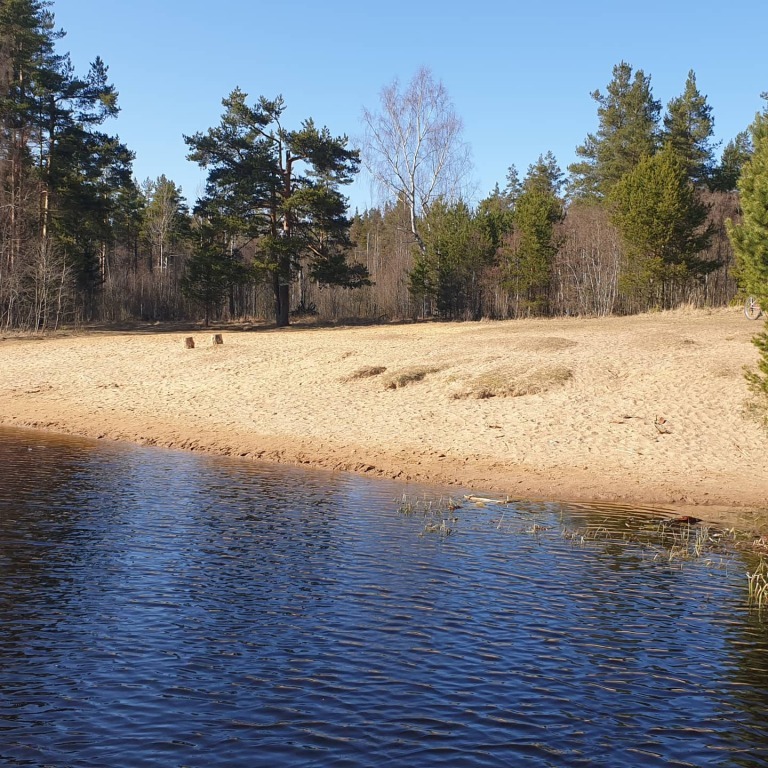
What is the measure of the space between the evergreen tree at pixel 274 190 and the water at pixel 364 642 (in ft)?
113

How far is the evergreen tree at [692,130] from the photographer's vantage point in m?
61.5

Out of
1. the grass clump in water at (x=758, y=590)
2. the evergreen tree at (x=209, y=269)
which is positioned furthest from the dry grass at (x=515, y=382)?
the evergreen tree at (x=209, y=269)

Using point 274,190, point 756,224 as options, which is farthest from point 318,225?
point 756,224

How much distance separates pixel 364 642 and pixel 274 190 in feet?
141

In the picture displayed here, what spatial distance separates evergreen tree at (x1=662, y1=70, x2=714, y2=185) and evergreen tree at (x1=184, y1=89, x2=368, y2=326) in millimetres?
27649

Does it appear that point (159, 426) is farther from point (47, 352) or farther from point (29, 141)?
point (29, 141)

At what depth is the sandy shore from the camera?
18422mm

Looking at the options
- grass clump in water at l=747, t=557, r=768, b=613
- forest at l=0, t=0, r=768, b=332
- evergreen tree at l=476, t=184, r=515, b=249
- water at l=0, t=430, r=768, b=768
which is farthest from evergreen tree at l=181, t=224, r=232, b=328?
grass clump in water at l=747, t=557, r=768, b=613

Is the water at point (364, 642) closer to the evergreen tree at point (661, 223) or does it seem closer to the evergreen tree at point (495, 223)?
the evergreen tree at point (661, 223)

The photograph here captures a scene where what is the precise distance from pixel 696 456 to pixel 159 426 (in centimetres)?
1489

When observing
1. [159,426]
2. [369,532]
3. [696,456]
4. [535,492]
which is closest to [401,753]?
[369,532]

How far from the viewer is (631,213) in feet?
153

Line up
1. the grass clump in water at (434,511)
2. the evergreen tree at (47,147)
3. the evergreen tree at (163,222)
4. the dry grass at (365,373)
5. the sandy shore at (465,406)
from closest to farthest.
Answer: the grass clump in water at (434,511) < the sandy shore at (465,406) < the dry grass at (365,373) < the evergreen tree at (47,147) < the evergreen tree at (163,222)

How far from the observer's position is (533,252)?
177 feet
